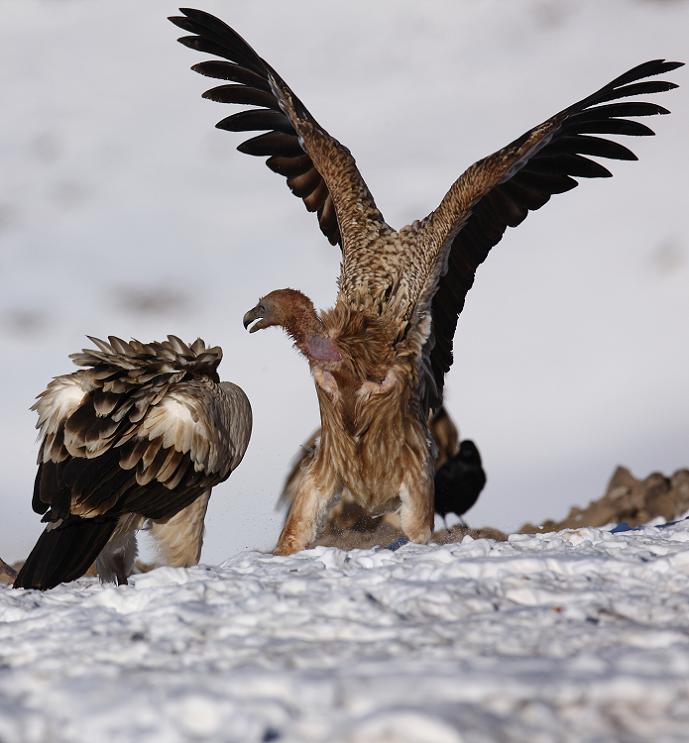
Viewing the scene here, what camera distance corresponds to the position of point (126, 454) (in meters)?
7.38

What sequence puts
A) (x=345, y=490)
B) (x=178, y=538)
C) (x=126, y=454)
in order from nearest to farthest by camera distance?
1. (x=126, y=454)
2. (x=178, y=538)
3. (x=345, y=490)

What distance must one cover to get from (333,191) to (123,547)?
11.6 feet

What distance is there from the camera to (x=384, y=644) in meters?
4.44

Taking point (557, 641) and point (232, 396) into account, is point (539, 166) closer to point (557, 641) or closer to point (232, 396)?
point (232, 396)

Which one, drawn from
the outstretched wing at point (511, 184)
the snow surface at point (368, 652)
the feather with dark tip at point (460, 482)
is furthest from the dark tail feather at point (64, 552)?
the feather with dark tip at point (460, 482)

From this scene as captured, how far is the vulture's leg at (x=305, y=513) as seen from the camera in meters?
8.10

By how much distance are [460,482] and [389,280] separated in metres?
5.25

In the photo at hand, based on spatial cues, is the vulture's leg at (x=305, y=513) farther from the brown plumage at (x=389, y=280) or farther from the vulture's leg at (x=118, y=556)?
→ the vulture's leg at (x=118, y=556)

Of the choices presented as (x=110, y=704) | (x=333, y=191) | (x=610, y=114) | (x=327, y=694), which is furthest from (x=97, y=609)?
(x=610, y=114)

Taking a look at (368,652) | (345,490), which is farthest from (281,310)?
(368,652)

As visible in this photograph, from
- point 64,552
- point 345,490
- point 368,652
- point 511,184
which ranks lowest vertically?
point 368,652

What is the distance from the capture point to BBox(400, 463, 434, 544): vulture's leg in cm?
824

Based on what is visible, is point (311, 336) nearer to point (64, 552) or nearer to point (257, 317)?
point (257, 317)

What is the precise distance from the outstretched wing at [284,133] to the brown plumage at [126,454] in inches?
81.6
